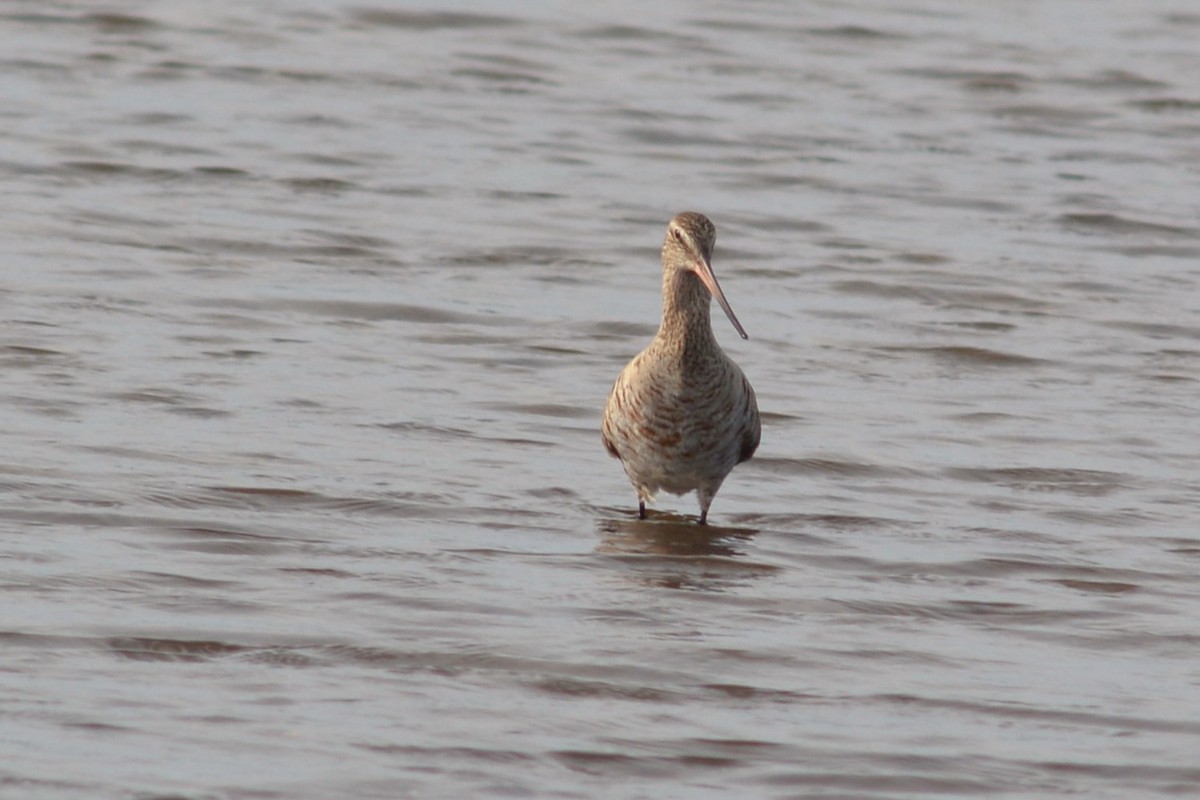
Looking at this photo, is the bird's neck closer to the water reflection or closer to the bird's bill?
the bird's bill

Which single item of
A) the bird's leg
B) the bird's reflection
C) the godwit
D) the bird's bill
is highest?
the bird's bill

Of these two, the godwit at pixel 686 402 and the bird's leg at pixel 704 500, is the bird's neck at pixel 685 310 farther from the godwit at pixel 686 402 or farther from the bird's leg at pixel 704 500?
the bird's leg at pixel 704 500

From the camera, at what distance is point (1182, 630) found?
8.38m

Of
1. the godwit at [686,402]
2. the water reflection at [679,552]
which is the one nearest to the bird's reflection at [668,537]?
the water reflection at [679,552]

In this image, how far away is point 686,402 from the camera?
379 inches

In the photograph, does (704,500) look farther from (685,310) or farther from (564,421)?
(564,421)

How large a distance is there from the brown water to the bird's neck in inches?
32.8

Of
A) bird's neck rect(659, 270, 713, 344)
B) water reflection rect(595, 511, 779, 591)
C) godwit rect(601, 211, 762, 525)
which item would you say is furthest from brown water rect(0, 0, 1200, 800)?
bird's neck rect(659, 270, 713, 344)

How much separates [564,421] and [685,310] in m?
2.02

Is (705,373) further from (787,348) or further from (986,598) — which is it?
(787,348)

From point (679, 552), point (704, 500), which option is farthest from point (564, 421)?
point (679, 552)

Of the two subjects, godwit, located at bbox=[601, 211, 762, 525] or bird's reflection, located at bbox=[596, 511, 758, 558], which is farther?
godwit, located at bbox=[601, 211, 762, 525]

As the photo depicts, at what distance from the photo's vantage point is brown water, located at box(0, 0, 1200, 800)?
700cm

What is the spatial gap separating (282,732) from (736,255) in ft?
32.3
